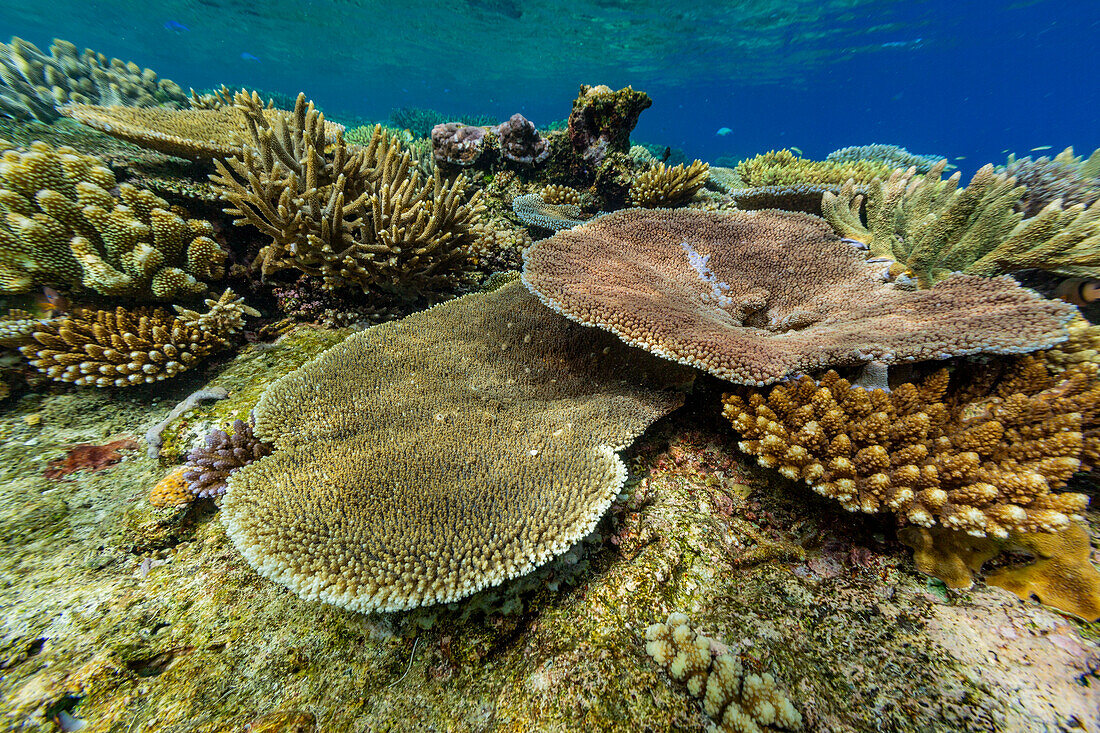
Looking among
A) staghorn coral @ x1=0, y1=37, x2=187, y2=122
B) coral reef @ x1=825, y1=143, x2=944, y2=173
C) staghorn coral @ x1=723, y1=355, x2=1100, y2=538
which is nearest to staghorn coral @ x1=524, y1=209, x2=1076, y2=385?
staghorn coral @ x1=723, y1=355, x2=1100, y2=538

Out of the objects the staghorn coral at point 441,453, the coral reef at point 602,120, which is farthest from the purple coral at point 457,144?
the staghorn coral at point 441,453

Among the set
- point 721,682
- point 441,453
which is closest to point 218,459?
point 441,453

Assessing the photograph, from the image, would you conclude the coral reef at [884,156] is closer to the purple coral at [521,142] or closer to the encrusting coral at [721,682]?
the purple coral at [521,142]

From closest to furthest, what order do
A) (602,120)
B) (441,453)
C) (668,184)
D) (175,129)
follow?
1. (441,453)
2. (175,129)
3. (668,184)
4. (602,120)

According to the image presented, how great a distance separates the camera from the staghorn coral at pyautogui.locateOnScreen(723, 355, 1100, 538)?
1.79m

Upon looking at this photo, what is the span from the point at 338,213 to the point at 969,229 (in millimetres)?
5535

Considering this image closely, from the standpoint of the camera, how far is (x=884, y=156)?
7.89 metres

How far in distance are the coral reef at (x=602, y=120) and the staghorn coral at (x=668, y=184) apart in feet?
3.29

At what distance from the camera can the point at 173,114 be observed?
436 cm

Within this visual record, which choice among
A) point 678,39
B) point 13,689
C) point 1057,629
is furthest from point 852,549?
point 678,39

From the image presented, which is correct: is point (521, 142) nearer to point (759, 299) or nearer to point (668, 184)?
point (668, 184)

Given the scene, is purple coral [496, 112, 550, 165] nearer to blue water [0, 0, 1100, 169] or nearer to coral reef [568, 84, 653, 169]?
coral reef [568, 84, 653, 169]

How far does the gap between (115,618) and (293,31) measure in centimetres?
7197

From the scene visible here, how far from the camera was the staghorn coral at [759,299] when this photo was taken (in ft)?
7.32
